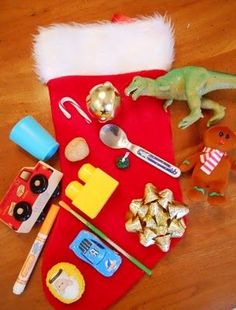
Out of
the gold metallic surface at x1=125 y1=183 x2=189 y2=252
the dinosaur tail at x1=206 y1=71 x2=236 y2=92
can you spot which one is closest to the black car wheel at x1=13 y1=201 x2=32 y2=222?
the gold metallic surface at x1=125 y1=183 x2=189 y2=252

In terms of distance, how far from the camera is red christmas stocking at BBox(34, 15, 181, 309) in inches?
28.5

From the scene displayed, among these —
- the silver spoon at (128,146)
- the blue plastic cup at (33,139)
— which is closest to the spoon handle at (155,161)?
the silver spoon at (128,146)

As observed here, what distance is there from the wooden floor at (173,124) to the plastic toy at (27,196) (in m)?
0.03

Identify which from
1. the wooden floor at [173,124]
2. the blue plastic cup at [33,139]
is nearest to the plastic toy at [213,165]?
the wooden floor at [173,124]

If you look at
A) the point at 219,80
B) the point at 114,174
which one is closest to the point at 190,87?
the point at 219,80

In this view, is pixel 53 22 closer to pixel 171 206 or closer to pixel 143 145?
pixel 143 145

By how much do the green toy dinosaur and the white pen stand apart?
0.23 m

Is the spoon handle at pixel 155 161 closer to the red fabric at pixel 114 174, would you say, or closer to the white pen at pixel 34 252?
the red fabric at pixel 114 174

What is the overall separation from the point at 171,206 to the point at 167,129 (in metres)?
0.14

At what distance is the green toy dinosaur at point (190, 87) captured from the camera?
0.71 metres

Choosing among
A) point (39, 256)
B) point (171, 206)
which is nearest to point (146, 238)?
point (171, 206)

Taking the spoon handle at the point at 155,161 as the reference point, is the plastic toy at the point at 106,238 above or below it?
below

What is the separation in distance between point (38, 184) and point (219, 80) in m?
0.32

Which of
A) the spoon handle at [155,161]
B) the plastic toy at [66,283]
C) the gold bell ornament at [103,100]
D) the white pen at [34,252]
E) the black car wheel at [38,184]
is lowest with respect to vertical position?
the plastic toy at [66,283]
